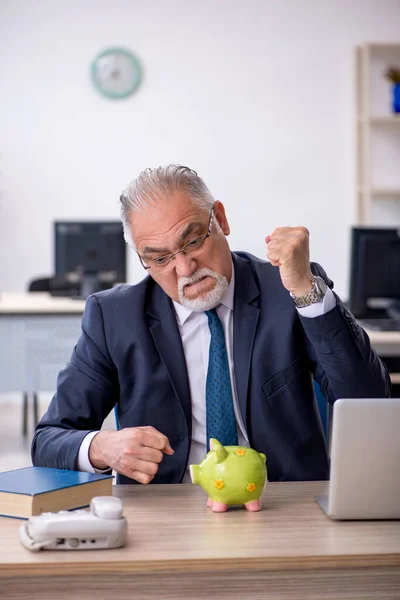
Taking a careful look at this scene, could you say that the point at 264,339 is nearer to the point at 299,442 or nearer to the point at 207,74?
the point at 299,442

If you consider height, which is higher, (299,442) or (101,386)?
(101,386)

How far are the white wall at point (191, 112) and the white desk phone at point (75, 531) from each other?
5.48m

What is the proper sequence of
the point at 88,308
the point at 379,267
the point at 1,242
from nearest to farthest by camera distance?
the point at 88,308 < the point at 379,267 < the point at 1,242

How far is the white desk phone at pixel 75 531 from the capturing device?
114cm

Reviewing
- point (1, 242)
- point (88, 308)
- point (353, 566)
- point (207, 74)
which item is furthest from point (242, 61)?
point (353, 566)

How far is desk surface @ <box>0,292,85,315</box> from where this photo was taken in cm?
448

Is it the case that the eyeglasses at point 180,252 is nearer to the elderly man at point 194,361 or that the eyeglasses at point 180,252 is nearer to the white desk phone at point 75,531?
the elderly man at point 194,361

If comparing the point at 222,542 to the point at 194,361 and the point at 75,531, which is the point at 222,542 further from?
the point at 194,361

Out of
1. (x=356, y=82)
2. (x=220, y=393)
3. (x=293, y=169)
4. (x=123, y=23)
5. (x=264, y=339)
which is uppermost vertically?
(x=123, y=23)

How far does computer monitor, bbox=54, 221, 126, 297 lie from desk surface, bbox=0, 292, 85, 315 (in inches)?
7.3

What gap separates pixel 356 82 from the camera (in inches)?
256

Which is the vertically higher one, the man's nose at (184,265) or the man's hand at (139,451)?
the man's nose at (184,265)

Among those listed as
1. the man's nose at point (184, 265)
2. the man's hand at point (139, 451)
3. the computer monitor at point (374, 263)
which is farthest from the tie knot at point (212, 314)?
the computer monitor at point (374, 263)

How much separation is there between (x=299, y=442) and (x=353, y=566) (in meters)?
0.61
